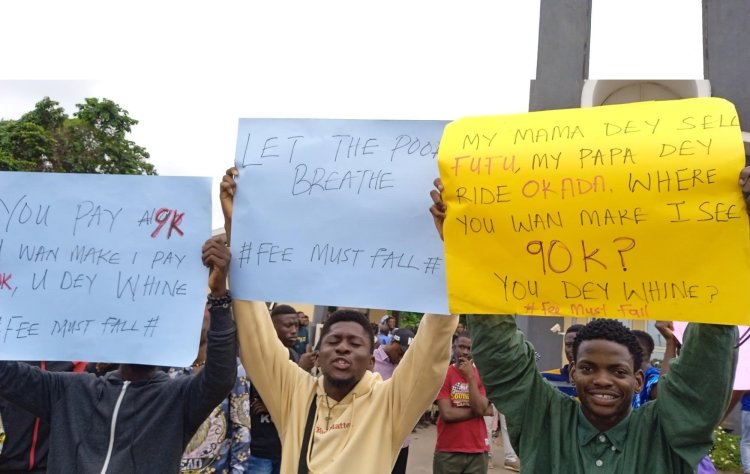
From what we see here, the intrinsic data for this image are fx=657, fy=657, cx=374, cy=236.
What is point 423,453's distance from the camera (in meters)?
9.19

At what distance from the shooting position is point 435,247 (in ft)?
8.24

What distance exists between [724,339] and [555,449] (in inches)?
24.7

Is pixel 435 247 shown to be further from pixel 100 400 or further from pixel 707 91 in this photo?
pixel 707 91

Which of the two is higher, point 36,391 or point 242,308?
point 242,308

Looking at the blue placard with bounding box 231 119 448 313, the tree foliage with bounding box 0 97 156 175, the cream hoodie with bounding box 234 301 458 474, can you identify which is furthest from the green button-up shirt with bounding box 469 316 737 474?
the tree foliage with bounding box 0 97 156 175

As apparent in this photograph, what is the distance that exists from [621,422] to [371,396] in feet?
3.13

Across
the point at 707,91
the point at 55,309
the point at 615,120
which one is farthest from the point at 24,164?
the point at 615,120

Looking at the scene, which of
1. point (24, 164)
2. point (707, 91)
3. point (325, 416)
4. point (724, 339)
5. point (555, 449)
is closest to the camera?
point (724, 339)

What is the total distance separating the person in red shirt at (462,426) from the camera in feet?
17.4

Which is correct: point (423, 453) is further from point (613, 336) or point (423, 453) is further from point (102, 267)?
point (613, 336)

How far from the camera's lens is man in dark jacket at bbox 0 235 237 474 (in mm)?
2441

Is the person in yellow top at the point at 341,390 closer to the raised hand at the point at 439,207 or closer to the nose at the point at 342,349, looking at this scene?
the nose at the point at 342,349

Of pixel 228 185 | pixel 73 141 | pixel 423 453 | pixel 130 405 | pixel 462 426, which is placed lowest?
pixel 423 453

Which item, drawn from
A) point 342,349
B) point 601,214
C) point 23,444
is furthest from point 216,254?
point 23,444
